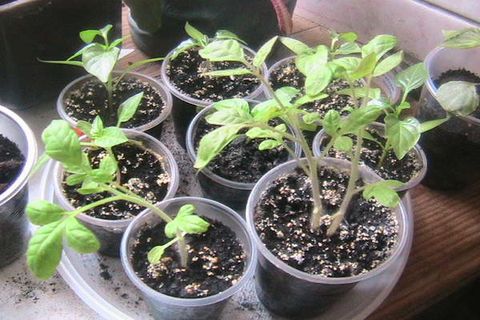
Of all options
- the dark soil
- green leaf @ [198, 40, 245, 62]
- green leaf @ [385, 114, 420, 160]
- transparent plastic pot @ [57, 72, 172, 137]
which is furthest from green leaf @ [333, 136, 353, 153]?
the dark soil

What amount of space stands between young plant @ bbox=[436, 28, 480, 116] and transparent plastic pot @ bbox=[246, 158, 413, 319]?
0.44 ft

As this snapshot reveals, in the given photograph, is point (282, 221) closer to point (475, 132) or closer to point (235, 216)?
point (235, 216)

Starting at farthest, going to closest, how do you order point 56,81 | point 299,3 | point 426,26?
point 299,3 < point 426,26 < point 56,81

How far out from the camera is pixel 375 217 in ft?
2.38

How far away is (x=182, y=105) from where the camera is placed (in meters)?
0.89

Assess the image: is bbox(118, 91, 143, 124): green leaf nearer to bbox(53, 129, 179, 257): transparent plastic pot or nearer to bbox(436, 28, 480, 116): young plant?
bbox(53, 129, 179, 257): transparent plastic pot

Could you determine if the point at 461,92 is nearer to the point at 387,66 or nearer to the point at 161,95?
the point at 387,66

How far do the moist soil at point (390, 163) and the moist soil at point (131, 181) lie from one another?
259mm

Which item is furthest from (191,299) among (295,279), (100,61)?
(100,61)

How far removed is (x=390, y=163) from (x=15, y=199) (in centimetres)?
53

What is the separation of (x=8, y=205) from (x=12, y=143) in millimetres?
135

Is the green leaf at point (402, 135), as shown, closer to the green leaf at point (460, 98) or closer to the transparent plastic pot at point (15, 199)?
the green leaf at point (460, 98)

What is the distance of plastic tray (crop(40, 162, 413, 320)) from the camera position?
0.72 meters

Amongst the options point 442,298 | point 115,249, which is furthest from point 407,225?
point 115,249
